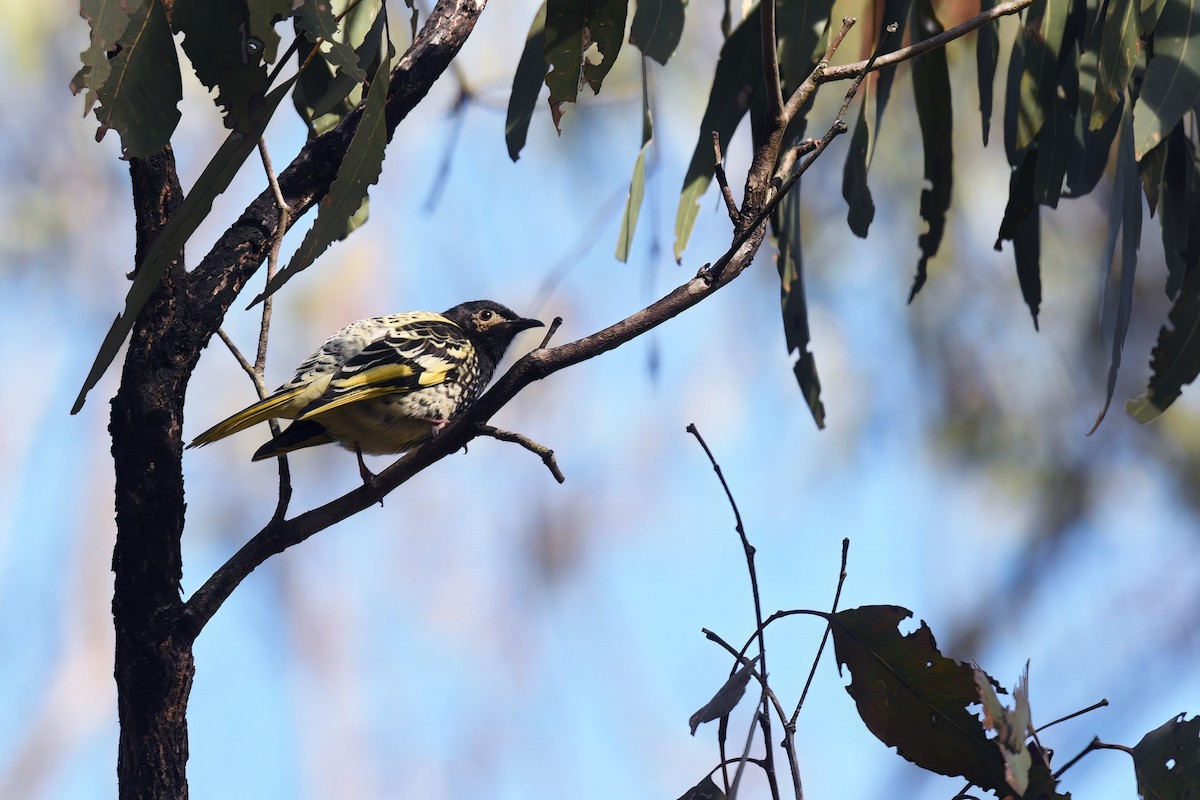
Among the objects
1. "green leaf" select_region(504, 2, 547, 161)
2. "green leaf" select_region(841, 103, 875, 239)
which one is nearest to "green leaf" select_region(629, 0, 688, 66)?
"green leaf" select_region(504, 2, 547, 161)

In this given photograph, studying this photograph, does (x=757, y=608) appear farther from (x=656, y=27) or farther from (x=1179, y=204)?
(x=1179, y=204)

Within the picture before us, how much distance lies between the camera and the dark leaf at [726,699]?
174cm

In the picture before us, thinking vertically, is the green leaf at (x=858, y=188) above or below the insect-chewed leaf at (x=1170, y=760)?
above

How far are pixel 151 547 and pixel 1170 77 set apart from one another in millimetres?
2390

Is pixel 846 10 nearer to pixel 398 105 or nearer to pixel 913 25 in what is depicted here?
pixel 913 25

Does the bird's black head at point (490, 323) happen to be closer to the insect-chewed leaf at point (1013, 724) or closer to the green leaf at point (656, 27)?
the green leaf at point (656, 27)

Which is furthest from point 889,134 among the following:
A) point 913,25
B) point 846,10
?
point 913,25

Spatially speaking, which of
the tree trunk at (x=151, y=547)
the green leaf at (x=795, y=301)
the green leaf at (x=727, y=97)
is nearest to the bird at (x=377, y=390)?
the tree trunk at (x=151, y=547)

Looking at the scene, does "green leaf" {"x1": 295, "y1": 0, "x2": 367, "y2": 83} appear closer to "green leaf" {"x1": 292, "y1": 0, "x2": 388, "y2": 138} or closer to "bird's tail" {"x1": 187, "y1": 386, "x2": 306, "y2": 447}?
"green leaf" {"x1": 292, "y1": 0, "x2": 388, "y2": 138}

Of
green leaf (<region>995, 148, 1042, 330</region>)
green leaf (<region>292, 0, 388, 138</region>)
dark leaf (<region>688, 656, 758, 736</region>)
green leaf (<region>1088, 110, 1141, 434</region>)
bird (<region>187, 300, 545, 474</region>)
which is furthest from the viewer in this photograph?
green leaf (<region>995, 148, 1042, 330</region>)

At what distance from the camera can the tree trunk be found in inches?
82.4

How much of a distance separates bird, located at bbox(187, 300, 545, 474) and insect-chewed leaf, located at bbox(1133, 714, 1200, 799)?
A: 1731 millimetres

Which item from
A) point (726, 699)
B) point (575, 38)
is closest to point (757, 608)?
point (726, 699)

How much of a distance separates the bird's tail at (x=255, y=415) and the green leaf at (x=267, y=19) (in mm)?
880
